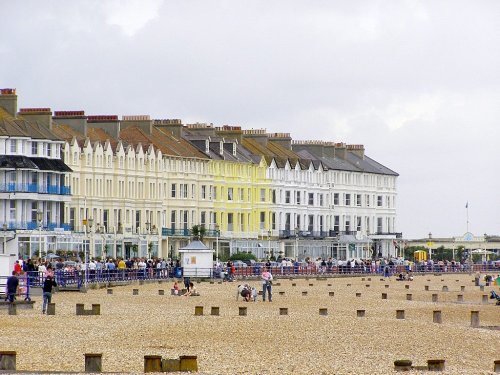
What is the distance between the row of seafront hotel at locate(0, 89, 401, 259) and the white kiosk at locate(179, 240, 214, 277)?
5.83m

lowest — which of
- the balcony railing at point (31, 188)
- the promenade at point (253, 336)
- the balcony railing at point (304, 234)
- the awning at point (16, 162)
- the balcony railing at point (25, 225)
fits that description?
the promenade at point (253, 336)

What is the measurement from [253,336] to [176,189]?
75999mm

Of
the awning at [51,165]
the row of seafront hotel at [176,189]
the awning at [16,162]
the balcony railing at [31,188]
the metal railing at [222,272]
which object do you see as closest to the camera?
the metal railing at [222,272]

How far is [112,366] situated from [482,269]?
327 ft

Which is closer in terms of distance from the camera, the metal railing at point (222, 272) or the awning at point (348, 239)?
the metal railing at point (222, 272)

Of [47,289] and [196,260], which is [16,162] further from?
[47,289]

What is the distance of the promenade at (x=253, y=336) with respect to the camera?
34438mm

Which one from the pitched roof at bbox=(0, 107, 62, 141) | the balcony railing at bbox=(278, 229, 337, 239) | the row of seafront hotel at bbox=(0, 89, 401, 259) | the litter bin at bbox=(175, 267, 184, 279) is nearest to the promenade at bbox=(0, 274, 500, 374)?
the row of seafront hotel at bbox=(0, 89, 401, 259)

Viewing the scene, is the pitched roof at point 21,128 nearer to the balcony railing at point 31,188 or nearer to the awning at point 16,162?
the awning at point 16,162

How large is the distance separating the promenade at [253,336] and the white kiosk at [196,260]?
20160 mm

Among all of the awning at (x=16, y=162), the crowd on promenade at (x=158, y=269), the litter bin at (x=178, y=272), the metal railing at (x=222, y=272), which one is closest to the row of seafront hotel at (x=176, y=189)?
the awning at (x=16, y=162)

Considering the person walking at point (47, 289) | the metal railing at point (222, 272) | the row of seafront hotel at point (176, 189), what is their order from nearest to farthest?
the person walking at point (47, 289) → the metal railing at point (222, 272) → the row of seafront hotel at point (176, 189)

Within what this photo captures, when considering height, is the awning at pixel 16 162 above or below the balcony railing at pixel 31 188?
above

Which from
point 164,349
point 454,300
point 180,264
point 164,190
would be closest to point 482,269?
point 164,190
